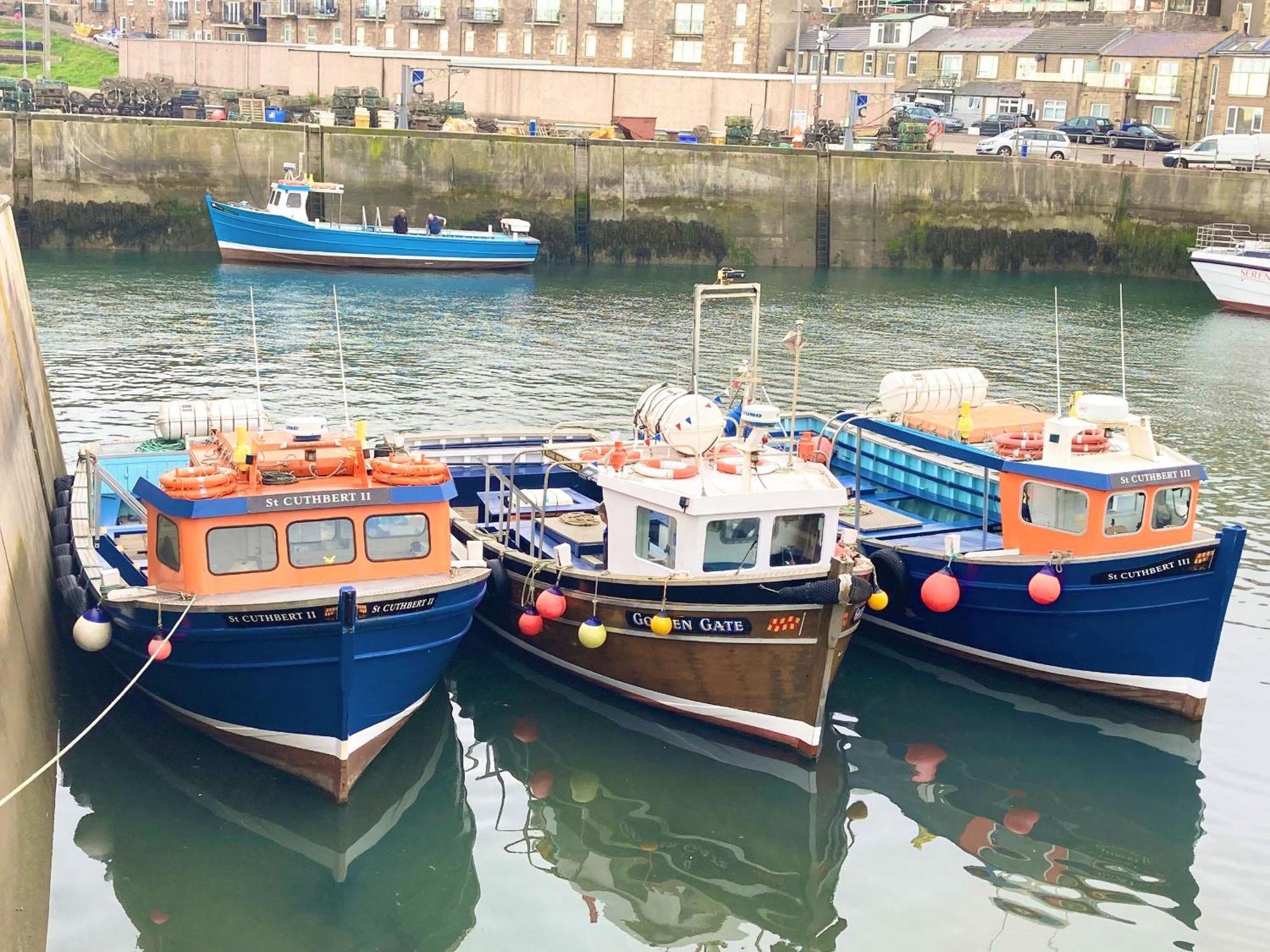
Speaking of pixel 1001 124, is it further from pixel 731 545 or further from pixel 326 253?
pixel 731 545

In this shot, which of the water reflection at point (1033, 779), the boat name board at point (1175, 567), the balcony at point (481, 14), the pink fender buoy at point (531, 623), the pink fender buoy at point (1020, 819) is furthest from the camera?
the balcony at point (481, 14)

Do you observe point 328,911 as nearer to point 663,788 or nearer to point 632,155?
point 663,788

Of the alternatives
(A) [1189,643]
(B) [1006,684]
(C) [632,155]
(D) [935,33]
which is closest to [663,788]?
(B) [1006,684]

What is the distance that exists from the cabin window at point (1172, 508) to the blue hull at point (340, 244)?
111ft

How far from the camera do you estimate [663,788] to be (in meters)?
14.3

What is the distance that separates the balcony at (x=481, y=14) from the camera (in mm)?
79000

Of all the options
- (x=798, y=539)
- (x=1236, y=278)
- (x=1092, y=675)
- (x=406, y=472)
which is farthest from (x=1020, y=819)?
(x=1236, y=278)

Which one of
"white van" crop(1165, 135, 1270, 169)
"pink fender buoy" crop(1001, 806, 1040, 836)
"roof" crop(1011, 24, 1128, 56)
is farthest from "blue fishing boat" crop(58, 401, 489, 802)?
"roof" crop(1011, 24, 1128, 56)

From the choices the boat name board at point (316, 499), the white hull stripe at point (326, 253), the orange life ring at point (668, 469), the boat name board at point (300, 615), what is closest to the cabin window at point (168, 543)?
the boat name board at point (316, 499)

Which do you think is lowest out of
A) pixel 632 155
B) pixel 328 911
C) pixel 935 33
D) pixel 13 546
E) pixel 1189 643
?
pixel 328 911

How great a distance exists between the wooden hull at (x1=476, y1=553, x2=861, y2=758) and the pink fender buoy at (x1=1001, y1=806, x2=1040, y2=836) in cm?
189

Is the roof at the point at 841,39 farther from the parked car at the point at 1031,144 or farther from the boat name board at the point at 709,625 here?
the boat name board at the point at 709,625

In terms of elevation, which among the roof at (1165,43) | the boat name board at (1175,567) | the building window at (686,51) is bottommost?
the boat name board at (1175,567)

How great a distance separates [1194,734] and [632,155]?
38.4 m
